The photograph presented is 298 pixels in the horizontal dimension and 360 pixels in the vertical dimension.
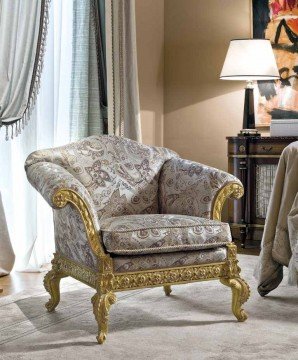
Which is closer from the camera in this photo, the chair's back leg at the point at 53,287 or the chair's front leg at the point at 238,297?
the chair's front leg at the point at 238,297

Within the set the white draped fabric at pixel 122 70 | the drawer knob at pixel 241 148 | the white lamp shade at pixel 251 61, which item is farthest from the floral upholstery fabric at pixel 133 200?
the white lamp shade at pixel 251 61

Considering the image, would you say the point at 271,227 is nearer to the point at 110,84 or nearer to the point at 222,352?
the point at 222,352

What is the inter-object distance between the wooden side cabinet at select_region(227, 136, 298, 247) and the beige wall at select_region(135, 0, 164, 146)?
80 cm

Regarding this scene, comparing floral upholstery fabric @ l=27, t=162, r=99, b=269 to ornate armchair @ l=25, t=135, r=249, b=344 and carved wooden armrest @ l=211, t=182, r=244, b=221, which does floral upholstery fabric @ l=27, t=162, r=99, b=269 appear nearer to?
ornate armchair @ l=25, t=135, r=249, b=344

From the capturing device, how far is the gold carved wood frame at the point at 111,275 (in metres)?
3.07

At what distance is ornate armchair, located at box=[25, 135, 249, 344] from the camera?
3.11m

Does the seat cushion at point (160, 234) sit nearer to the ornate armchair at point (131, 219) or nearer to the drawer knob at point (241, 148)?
the ornate armchair at point (131, 219)

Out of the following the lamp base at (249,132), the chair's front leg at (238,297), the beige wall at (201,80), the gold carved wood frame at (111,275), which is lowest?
the chair's front leg at (238,297)

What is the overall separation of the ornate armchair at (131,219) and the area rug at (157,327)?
0.11m

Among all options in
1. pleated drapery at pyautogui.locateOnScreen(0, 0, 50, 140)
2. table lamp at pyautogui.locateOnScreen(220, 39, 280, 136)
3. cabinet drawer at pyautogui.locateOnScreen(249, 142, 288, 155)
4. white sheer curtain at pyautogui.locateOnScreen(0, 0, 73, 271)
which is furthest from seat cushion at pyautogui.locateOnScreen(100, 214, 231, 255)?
table lamp at pyautogui.locateOnScreen(220, 39, 280, 136)

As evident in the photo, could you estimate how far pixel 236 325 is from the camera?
3.30 metres

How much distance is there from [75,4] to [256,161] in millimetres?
1719

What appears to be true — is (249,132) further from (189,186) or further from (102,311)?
(102,311)

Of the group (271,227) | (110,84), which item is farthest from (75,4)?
(271,227)
